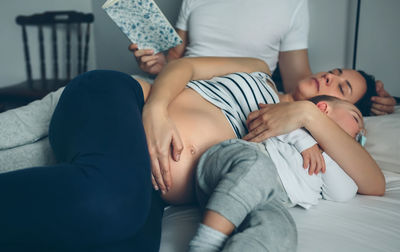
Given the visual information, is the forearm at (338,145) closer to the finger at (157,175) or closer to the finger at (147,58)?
the finger at (157,175)

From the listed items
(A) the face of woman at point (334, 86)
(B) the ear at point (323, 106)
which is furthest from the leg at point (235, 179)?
(A) the face of woman at point (334, 86)

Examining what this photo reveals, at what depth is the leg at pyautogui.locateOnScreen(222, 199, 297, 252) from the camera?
602 mm

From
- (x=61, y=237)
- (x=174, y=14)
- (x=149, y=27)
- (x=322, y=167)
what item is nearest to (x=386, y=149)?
(x=322, y=167)

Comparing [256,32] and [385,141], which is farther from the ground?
[256,32]

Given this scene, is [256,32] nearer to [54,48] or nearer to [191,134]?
[191,134]

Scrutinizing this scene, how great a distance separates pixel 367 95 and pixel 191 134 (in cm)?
75

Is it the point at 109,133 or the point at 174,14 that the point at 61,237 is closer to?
the point at 109,133

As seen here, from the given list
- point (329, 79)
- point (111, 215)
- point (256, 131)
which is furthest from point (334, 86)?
point (111, 215)

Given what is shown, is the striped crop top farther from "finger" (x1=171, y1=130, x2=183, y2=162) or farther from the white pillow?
the white pillow

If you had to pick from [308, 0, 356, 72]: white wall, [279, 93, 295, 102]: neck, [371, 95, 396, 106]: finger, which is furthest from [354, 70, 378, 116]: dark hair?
[308, 0, 356, 72]: white wall

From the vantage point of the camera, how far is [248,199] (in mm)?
681

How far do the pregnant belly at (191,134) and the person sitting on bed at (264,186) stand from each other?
0.23 ft

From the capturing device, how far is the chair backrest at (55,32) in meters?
2.54

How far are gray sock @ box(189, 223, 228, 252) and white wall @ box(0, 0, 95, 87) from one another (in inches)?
97.3
